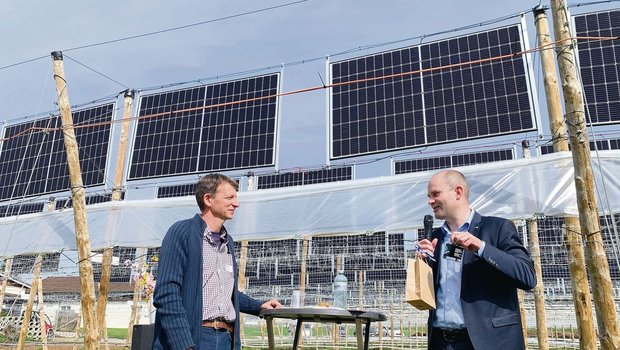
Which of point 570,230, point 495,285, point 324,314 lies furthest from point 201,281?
point 570,230

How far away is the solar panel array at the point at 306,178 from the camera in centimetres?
1484

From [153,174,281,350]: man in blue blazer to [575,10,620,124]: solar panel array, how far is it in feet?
30.6

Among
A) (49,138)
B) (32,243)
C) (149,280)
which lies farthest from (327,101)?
(49,138)

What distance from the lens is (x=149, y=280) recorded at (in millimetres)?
10984

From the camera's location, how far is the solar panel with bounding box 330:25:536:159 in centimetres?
1099

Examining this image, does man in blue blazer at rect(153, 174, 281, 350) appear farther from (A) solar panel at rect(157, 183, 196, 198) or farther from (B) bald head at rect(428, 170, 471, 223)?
(A) solar panel at rect(157, 183, 196, 198)

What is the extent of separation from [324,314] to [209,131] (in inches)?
442

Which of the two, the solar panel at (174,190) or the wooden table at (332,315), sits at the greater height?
the solar panel at (174,190)

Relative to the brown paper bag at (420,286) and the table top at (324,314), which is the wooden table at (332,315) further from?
the brown paper bag at (420,286)

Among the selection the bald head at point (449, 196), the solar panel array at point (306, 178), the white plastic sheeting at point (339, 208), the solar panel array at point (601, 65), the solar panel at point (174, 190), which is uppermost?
the solar panel array at point (601, 65)

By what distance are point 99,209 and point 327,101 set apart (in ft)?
20.8

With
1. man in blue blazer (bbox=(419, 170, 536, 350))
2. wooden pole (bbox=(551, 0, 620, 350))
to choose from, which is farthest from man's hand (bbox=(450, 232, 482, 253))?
wooden pole (bbox=(551, 0, 620, 350))

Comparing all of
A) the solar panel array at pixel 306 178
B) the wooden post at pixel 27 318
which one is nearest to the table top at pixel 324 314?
the wooden post at pixel 27 318

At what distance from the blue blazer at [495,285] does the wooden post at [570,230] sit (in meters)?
2.97
